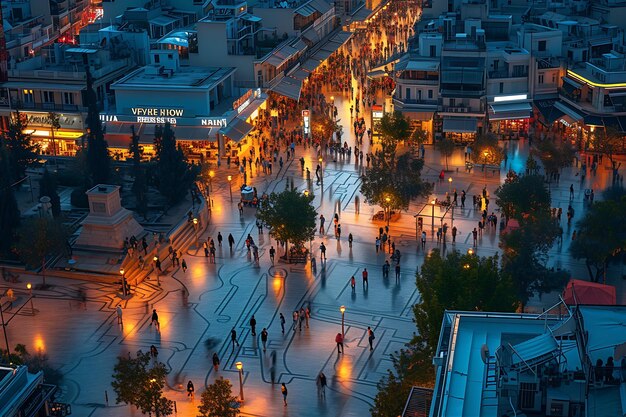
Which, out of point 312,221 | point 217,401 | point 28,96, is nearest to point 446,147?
point 312,221

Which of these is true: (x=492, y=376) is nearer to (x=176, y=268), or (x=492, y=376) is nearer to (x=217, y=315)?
→ (x=217, y=315)

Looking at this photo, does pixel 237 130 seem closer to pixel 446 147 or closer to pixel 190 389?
pixel 446 147

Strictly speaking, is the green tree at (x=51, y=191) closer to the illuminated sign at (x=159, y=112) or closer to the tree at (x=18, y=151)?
the tree at (x=18, y=151)

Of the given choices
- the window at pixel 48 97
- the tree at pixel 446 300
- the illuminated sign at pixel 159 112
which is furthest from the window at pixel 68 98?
the tree at pixel 446 300

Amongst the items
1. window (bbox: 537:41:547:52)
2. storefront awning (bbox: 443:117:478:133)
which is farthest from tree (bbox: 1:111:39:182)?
window (bbox: 537:41:547:52)

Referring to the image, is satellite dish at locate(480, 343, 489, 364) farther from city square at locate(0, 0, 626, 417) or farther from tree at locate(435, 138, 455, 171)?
tree at locate(435, 138, 455, 171)
